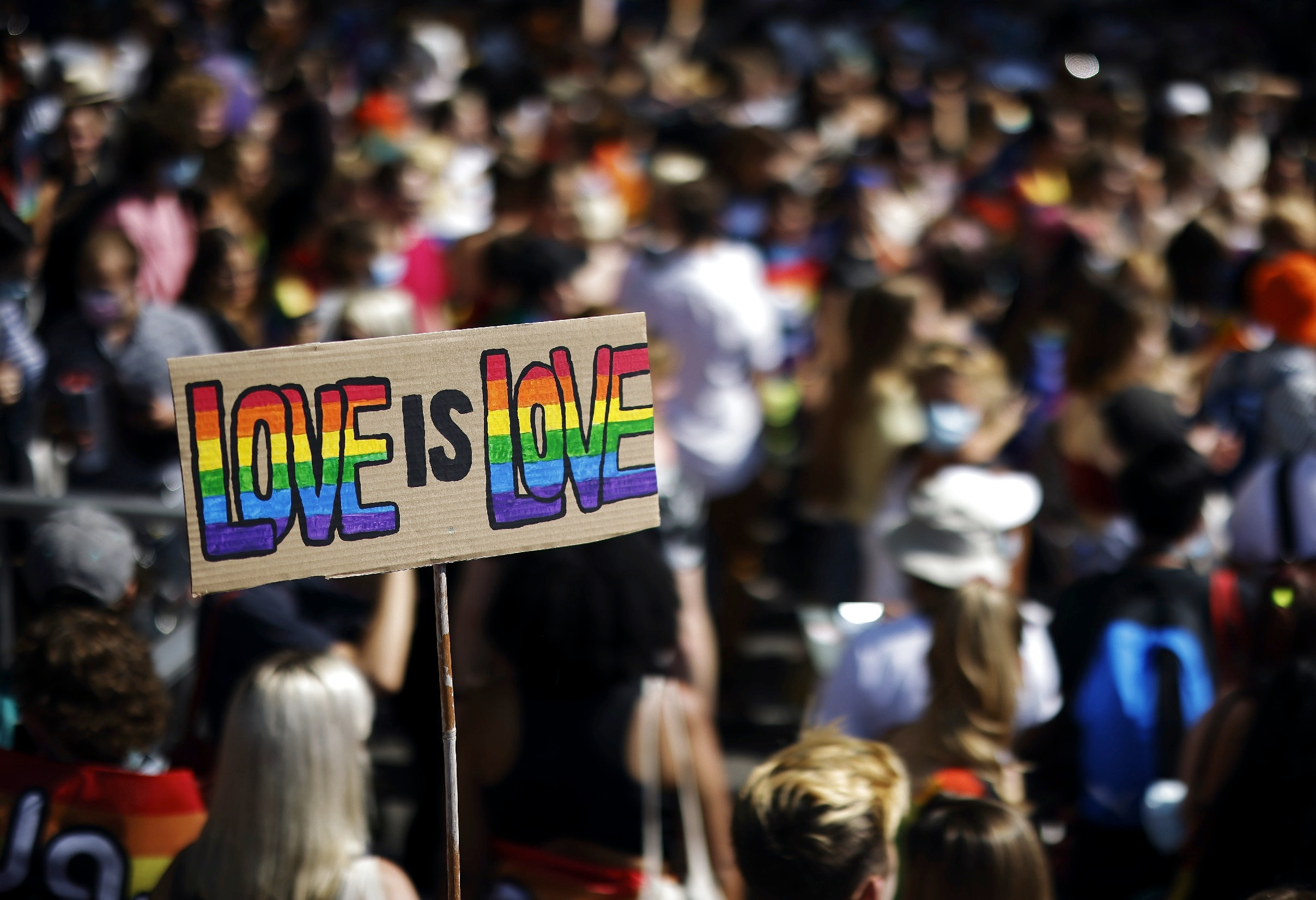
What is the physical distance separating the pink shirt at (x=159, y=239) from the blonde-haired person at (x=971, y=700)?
296 cm

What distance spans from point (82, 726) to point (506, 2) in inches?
420

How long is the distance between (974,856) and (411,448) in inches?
36.8

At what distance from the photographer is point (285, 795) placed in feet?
6.00

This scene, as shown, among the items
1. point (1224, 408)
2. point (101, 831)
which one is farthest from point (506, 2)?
point (101, 831)

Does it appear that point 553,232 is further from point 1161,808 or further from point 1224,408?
point 1161,808

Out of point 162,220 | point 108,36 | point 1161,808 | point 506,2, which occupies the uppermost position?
point 506,2

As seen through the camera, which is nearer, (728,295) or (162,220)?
(728,295)

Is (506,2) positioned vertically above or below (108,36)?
above

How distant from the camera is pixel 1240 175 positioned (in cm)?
696

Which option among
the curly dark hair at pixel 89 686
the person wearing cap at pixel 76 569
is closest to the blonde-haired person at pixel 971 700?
the curly dark hair at pixel 89 686

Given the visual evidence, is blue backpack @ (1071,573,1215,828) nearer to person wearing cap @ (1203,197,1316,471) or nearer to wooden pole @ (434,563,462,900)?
person wearing cap @ (1203,197,1316,471)

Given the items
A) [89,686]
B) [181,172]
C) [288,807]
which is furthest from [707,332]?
[288,807]

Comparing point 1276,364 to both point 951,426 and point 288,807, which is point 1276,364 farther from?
point 288,807

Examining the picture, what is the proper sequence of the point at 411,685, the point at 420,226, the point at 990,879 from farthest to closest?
1. the point at 420,226
2. the point at 411,685
3. the point at 990,879
